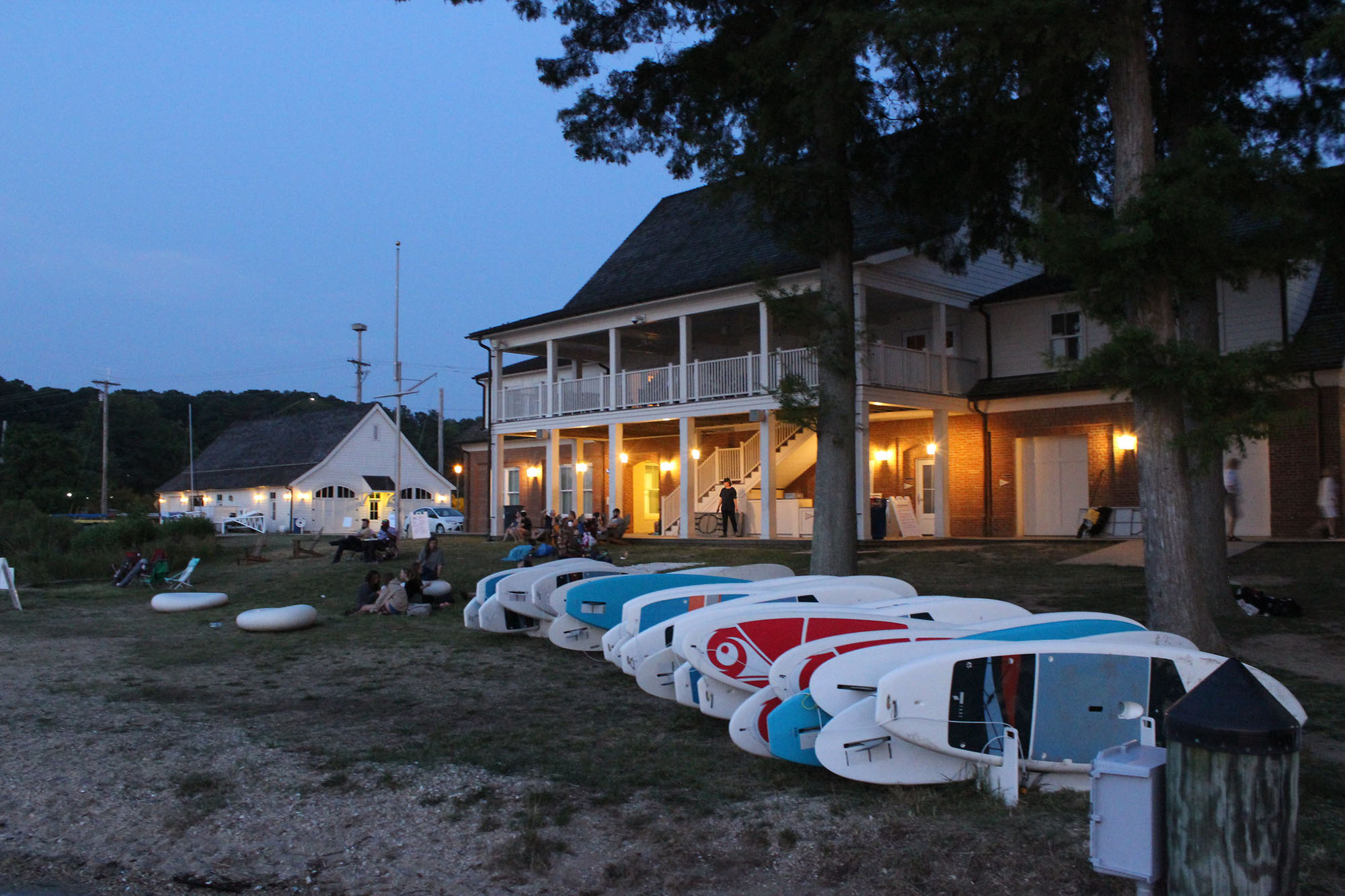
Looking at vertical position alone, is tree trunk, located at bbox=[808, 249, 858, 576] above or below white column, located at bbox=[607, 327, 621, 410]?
below

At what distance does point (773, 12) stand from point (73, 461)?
64288 millimetres

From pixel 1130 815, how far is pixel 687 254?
954 inches

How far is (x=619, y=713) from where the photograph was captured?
8.81m

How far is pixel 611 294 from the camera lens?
2741cm

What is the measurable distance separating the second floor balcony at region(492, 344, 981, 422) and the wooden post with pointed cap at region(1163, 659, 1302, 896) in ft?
53.7

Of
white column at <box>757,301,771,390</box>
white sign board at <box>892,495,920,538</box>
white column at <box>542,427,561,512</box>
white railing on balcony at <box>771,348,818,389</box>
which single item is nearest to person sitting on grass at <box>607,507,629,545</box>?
white column at <box>542,427,561,512</box>

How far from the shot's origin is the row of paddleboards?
6.09m

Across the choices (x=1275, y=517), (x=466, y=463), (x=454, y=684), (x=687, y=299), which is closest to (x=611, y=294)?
(x=687, y=299)

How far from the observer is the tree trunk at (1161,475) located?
9.39 metres

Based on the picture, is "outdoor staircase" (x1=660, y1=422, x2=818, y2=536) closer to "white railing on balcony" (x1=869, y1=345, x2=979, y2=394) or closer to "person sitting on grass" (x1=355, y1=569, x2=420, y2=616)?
"white railing on balcony" (x1=869, y1=345, x2=979, y2=394)

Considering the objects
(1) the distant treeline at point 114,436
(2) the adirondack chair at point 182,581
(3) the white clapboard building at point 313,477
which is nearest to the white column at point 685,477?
(2) the adirondack chair at point 182,581

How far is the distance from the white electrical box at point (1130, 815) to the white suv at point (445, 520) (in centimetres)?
2814

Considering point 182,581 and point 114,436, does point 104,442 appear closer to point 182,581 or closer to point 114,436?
point 114,436

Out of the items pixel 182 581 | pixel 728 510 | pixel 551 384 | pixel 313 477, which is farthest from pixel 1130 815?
pixel 313 477
